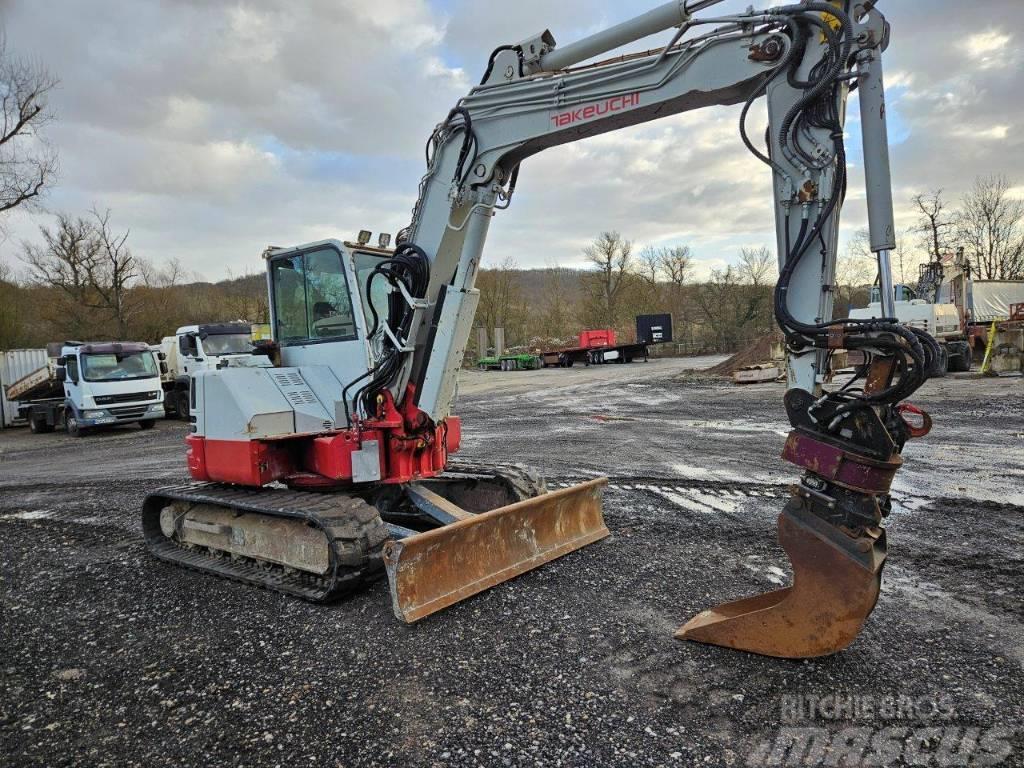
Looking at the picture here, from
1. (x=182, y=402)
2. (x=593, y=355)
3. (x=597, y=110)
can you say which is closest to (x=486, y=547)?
(x=597, y=110)

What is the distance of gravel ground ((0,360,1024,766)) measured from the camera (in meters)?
2.76

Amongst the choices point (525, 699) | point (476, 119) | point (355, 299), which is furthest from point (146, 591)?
point (476, 119)

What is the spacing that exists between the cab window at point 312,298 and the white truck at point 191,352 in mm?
10382

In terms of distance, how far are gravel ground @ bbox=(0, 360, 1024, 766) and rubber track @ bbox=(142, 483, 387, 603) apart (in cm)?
12

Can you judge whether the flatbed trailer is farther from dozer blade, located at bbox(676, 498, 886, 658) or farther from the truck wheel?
dozer blade, located at bbox(676, 498, 886, 658)

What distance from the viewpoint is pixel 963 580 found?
171 inches

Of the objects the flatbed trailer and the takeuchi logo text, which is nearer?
the takeuchi logo text

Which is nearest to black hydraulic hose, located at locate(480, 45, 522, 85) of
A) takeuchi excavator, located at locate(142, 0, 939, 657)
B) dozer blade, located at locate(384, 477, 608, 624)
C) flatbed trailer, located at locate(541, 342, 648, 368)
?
takeuchi excavator, located at locate(142, 0, 939, 657)

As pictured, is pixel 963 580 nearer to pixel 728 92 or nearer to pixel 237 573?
pixel 728 92

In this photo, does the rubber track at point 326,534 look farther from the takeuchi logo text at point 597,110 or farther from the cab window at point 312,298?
the takeuchi logo text at point 597,110

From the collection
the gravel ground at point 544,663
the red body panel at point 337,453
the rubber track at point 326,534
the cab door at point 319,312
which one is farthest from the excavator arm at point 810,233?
the red body panel at point 337,453

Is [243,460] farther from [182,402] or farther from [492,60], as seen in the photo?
[182,402]

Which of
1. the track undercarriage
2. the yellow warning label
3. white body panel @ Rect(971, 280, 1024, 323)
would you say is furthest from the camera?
white body panel @ Rect(971, 280, 1024, 323)

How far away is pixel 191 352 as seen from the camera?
17328mm
